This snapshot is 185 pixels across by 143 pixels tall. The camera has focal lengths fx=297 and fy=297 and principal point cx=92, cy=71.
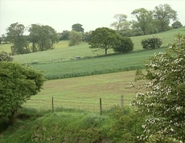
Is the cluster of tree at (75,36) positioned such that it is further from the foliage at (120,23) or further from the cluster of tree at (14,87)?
the cluster of tree at (14,87)

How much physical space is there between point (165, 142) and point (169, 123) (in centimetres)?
130

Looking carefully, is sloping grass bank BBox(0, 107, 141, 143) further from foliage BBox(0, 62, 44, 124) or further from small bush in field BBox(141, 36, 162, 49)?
small bush in field BBox(141, 36, 162, 49)

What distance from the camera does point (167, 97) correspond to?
7863 mm

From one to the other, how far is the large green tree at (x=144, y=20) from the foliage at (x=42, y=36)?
30060 millimetres

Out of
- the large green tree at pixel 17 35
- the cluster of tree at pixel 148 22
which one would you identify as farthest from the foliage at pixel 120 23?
the large green tree at pixel 17 35

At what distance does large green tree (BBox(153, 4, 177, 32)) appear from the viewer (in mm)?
110625

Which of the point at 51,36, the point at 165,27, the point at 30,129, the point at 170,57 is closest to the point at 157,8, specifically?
the point at 165,27

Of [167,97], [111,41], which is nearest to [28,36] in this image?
[111,41]

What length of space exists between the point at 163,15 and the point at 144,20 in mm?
10652

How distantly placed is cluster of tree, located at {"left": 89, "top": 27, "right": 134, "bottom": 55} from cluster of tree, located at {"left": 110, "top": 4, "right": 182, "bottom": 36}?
3849cm

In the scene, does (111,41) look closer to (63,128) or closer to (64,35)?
(63,128)

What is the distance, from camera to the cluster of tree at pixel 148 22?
346ft

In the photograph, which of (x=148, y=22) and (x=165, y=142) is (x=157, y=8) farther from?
(x=165, y=142)

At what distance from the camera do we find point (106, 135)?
46.7 feet
